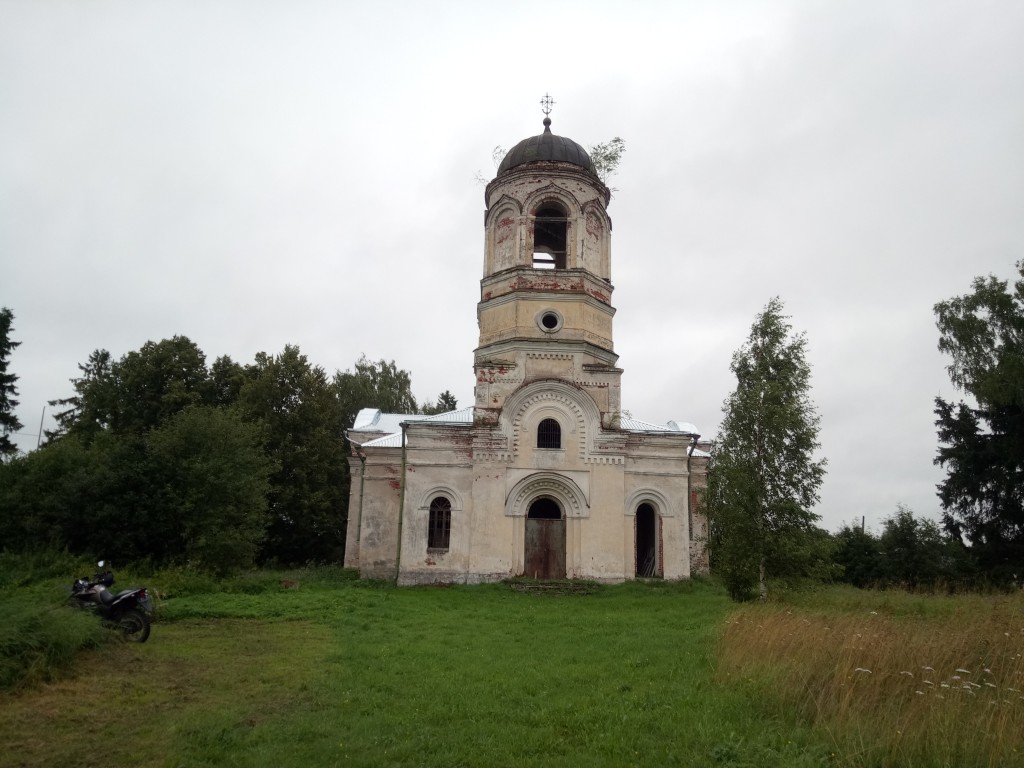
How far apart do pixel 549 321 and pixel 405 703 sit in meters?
15.8

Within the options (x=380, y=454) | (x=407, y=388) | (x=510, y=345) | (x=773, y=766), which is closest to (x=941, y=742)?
(x=773, y=766)

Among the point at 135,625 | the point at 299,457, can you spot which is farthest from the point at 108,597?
the point at 299,457

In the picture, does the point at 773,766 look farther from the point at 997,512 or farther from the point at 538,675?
the point at 997,512

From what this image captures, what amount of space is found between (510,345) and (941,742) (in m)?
17.0

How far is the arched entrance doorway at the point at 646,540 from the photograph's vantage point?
21562mm

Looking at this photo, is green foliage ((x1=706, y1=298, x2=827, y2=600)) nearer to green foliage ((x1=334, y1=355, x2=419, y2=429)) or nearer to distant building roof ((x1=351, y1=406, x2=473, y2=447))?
distant building roof ((x1=351, y1=406, x2=473, y2=447))

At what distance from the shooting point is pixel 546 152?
75.2 feet

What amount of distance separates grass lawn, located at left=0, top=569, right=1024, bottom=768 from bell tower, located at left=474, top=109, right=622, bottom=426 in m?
10.7

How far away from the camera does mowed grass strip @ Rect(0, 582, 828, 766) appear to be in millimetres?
5562

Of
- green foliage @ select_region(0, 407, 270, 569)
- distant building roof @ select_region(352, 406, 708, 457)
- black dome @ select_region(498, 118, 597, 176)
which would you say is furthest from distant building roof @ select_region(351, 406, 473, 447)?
black dome @ select_region(498, 118, 597, 176)

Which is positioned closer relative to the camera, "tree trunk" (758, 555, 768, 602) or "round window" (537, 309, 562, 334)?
"tree trunk" (758, 555, 768, 602)

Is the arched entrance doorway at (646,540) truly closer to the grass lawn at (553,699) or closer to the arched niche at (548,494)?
the arched niche at (548,494)

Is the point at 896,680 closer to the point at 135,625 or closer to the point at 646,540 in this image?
the point at 135,625

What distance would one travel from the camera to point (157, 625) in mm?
11844
